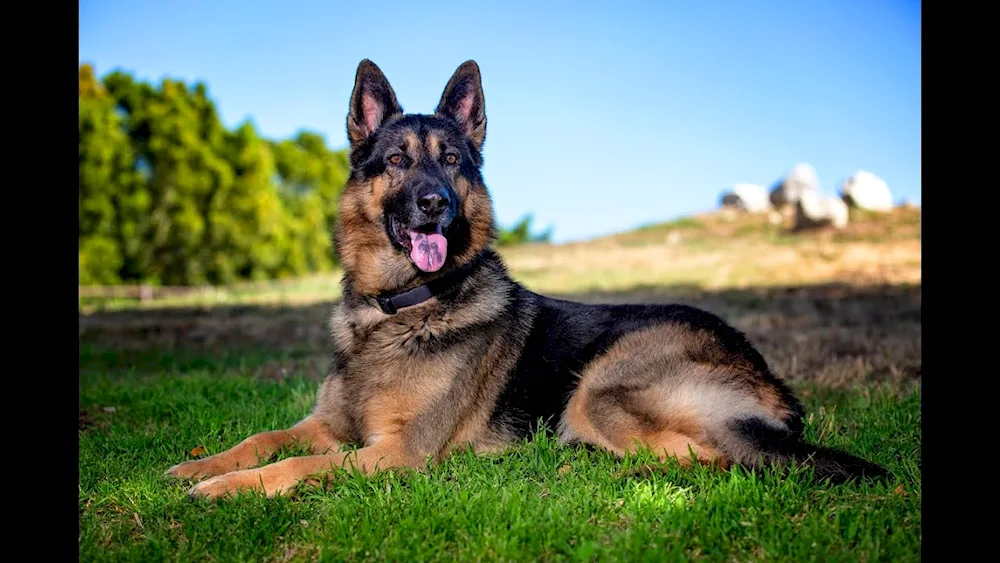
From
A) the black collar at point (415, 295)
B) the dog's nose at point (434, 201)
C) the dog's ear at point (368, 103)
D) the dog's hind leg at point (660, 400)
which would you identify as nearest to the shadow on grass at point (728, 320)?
the dog's hind leg at point (660, 400)

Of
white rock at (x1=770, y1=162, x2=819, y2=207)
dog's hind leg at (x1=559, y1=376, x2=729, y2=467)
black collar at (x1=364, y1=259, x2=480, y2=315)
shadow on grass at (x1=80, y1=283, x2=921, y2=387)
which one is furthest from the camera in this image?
white rock at (x1=770, y1=162, x2=819, y2=207)

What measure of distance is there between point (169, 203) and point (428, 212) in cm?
2087

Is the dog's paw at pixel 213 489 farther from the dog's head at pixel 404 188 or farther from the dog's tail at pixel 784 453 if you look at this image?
the dog's tail at pixel 784 453

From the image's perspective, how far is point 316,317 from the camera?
45.4 feet

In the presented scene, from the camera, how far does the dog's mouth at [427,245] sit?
4.54 m

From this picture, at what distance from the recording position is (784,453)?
397cm

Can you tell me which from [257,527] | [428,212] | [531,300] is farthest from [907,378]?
[257,527]

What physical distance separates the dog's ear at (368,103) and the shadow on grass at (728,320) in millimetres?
3639

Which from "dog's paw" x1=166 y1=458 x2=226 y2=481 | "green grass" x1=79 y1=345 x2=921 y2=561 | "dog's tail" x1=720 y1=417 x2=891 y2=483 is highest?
"dog's tail" x1=720 y1=417 x2=891 y2=483

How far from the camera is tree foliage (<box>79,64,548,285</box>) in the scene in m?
21.3

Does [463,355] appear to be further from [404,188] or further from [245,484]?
[245,484]

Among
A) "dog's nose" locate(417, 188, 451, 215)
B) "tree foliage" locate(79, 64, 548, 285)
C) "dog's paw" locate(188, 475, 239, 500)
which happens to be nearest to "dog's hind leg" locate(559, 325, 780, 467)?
"dog's nose" locate(417, 188, 451, 215)

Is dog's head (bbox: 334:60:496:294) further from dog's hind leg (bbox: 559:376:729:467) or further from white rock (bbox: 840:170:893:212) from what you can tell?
white rock (bbox: 840:170:893:212)

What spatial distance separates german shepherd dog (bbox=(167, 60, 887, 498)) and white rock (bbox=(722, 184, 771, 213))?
1012 inches
